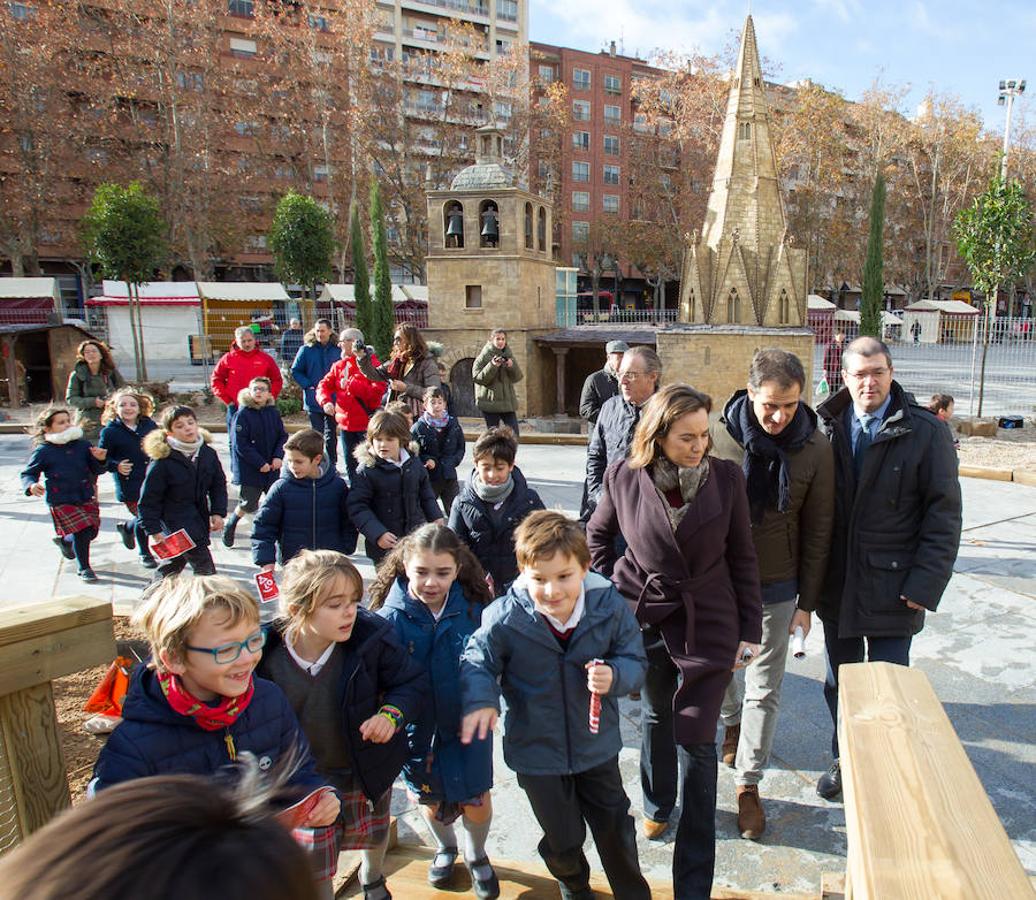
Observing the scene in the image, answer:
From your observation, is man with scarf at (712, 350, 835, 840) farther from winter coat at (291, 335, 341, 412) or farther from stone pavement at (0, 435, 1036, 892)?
winter coat at (291, 335, 341, 412)

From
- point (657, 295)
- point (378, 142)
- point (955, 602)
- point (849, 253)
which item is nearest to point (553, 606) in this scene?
point (955, 602)

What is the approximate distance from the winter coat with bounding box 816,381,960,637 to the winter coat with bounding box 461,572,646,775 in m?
1.19

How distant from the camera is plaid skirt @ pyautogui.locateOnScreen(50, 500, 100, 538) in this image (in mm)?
6008

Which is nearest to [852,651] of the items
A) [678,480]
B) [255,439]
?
[678,480]

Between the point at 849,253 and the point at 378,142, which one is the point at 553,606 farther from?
the point at 849,253

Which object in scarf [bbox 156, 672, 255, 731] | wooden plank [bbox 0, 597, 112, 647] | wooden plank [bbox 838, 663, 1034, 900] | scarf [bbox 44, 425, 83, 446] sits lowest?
scarf [bbox 156, 672, 255, 731]

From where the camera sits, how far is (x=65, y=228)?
3509 centimetres

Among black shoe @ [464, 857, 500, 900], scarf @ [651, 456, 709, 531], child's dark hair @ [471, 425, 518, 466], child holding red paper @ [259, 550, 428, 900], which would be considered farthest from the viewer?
child's dark hair @ [471, 425, 518, 466]

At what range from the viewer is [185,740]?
193cm

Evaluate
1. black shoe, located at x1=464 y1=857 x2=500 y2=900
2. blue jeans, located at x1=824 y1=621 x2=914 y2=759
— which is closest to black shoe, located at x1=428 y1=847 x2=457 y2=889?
black shoe, located at x1=464 y1=857 x2=500 y2=900

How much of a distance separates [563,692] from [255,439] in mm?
4930

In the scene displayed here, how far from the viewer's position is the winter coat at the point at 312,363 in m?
8.88

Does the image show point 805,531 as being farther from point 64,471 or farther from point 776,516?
point 64,471

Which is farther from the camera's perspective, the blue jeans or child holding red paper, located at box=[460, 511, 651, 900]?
the blue jeans
